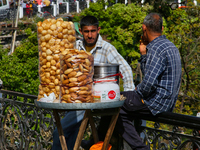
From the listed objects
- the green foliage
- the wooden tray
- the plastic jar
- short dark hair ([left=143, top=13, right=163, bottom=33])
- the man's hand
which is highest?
short dark hair ([left=143, top=13, right=163, bottom=33])

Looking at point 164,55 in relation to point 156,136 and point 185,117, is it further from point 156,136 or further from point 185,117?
point 156,136

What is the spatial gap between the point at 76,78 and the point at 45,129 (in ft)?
5.16

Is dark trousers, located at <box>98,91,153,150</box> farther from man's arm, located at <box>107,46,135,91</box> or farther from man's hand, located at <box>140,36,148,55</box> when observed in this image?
man's hand, located at <box>140,36,148,55</box>

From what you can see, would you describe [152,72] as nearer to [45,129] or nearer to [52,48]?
[52,48]

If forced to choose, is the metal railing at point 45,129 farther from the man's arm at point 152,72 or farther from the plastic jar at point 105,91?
the plastic jar at point 105,91

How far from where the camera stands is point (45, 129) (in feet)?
10.5

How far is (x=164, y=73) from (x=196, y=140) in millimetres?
595

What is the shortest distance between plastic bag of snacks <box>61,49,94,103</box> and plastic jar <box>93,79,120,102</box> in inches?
1.8

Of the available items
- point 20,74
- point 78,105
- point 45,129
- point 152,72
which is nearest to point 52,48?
point 78,105

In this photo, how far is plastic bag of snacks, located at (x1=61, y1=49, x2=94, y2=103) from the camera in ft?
6.08

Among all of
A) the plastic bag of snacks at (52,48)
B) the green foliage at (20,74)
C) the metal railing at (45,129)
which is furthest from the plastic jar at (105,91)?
the green foliage at (20,74)

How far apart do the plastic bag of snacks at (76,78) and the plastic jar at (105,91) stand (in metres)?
0.05

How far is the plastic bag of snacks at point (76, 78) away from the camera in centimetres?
185

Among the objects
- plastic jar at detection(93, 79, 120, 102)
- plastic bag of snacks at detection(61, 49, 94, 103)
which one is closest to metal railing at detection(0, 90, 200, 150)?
plastic jar at detection(93, 79, 120, 102)
